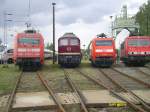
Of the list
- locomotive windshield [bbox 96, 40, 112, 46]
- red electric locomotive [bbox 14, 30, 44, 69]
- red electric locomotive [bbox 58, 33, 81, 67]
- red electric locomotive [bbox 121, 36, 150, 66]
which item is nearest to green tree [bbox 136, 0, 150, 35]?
red electric locomotive [bbox 121, 36, 150, 66]

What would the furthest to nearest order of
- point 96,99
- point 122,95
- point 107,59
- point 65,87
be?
point 107,59, point 65,87, point 122,95, point 96,99

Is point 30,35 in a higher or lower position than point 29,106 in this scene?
higher

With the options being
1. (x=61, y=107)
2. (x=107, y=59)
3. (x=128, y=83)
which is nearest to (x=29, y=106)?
(x=61, y=107)

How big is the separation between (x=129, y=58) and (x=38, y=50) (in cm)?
825

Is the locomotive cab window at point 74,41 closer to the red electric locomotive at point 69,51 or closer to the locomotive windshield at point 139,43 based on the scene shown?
the red electric locomotive at point 69,51

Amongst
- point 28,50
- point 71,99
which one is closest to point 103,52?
point 28,50

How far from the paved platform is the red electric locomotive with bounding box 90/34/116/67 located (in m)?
18.0

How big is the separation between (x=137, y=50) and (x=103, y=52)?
116 inches

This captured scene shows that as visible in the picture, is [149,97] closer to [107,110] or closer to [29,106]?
[107,110]

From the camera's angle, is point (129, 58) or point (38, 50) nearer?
point (38, 50)

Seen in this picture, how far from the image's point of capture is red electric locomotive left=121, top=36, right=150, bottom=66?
1459 inches

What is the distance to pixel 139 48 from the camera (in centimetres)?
3731

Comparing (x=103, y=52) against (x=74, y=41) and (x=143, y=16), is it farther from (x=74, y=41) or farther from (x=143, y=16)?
(x=143, y=16)

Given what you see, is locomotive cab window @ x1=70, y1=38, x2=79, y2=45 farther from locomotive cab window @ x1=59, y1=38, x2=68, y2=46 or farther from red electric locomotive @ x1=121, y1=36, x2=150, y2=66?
red electric locomotive @ x1=121, y1=36, x2=150, y2=66
